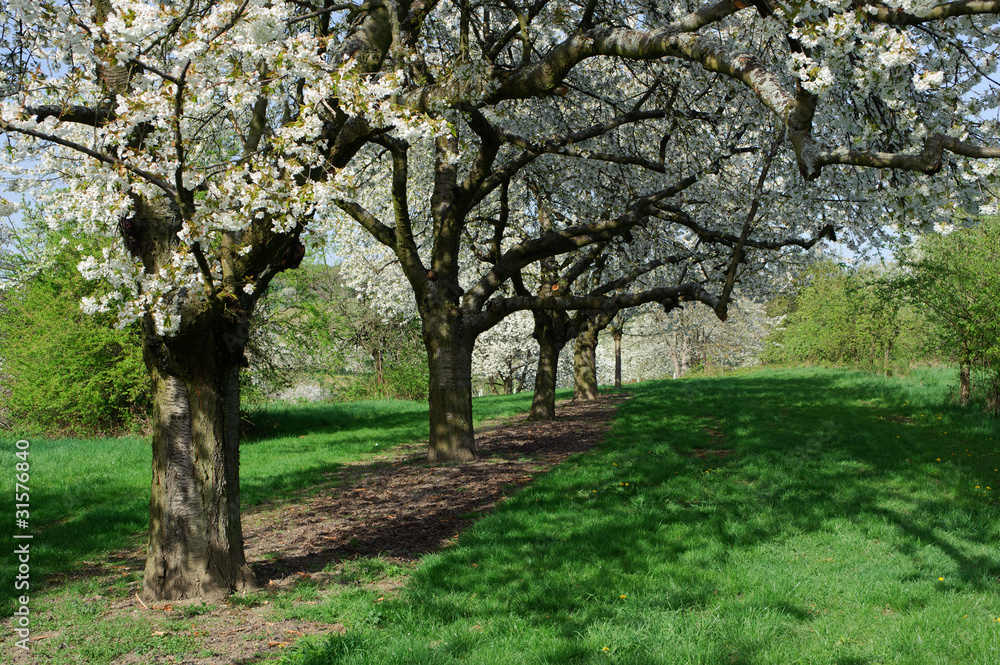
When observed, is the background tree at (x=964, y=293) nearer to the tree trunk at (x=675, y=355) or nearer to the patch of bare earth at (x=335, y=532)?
the patch of bare earth at (x=335, y=532)

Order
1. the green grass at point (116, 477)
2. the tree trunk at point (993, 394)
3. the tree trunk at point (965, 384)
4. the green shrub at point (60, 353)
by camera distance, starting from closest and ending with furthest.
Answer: the green grass at point (116, 477) < the tree trunk at point (993, 394) < the green shrub at point (60, 353) < the tree trunk at point (965, 384)

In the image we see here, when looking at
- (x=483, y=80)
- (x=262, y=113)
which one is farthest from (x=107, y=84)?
(x=483, y=80)

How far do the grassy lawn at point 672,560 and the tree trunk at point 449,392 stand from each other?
197 cm

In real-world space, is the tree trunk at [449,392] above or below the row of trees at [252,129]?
below

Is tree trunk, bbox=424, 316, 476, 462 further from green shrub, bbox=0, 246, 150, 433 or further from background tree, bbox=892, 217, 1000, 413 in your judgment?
background tree, bbox=892, 217, 1000, 413

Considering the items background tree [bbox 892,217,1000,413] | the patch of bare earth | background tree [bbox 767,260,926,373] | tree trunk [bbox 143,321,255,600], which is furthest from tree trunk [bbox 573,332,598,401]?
tree trunk [bbox 143,321,255,600]

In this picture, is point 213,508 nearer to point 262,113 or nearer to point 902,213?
point 262,113

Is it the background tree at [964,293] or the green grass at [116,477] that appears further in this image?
the background tree at [964,293]

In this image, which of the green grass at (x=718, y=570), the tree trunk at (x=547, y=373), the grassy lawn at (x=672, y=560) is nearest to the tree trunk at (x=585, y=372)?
the tree trunk at (x=547, y=373)

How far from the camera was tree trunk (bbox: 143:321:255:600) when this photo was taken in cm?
481

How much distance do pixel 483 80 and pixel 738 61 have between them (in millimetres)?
2660

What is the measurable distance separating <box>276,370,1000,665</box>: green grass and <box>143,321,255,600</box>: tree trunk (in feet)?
2.98

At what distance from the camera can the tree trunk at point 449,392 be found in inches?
389

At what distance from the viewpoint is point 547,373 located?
1478 cm
